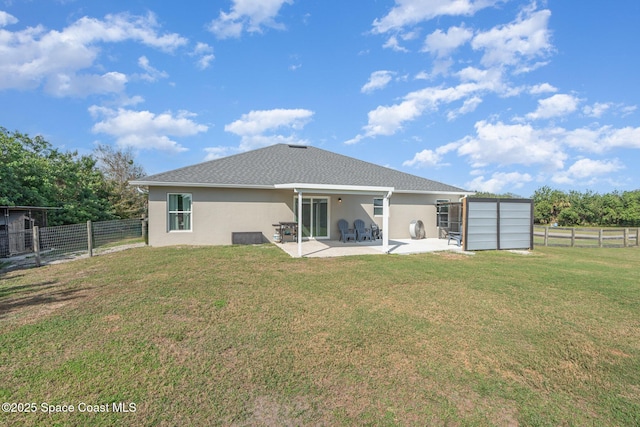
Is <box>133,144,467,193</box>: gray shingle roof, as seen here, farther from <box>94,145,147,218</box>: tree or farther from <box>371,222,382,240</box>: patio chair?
<box>94,145,147,218</box>: tree

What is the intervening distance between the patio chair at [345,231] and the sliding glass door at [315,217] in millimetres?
686

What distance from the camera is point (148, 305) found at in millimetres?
4863

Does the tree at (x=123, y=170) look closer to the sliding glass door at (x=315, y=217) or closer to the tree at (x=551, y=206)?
the sliding glass door at (x=315, y=217)

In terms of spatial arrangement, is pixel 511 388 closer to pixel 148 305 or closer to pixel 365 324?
pixel 365 324

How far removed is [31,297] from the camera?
17.6 feet

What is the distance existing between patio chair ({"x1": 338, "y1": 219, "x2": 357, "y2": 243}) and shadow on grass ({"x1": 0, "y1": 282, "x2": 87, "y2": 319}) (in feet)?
31.3

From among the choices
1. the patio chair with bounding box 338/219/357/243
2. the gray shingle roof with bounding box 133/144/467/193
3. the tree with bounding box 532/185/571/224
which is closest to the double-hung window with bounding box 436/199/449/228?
the gray shingle roof with bounding box 133/144/467/193

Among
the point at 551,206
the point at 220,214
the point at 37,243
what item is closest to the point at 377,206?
the point at 220,214

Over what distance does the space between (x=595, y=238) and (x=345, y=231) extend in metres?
13.2

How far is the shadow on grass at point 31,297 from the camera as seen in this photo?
4.88m

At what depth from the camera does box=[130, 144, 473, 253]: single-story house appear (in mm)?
11711

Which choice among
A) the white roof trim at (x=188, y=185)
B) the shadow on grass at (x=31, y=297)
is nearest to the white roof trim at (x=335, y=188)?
the white roof trim at (x=188, y=185)

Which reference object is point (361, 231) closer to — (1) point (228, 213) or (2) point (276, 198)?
(2) point (276, 198)

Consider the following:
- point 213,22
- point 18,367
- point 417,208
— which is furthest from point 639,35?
point 18,367
